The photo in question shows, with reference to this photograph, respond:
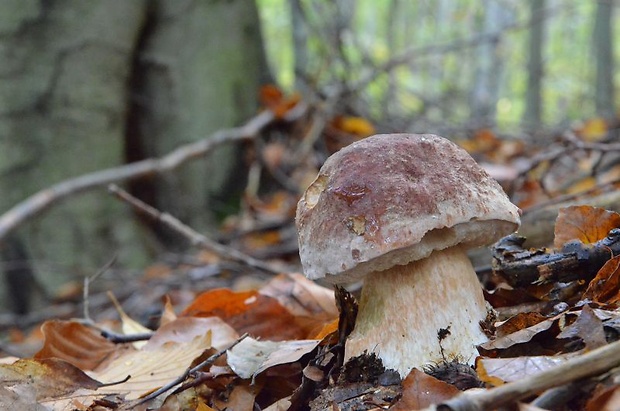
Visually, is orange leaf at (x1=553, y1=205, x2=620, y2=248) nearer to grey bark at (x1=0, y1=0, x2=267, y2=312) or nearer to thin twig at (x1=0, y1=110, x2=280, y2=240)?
thin twig at (x1=0, y1=110, x2=280, y2=240)

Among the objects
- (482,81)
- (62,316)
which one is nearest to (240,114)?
(62,316)

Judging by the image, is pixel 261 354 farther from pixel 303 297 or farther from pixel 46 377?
pixel 46 377

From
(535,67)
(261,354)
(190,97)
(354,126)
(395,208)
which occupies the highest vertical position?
(395,208)

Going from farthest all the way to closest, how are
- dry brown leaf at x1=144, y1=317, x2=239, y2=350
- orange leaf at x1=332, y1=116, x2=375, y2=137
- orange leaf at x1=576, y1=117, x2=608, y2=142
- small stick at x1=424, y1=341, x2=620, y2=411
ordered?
orange leaf at x1=576, y1=117, x2=608, y2=142 → orange leaf at x1=332, y1=116, x2=375, y2=137 → dry brown leaf at x1=144, y1=317, x2=239, y2=350 → small stick at x1=424, y1=341, x2=620, y2=411

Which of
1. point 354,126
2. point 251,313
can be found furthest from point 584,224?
point 354,126

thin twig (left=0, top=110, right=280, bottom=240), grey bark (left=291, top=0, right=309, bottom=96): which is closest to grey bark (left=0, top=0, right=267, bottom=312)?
grey bark (left=291, top=0, right=309, bottom=96)

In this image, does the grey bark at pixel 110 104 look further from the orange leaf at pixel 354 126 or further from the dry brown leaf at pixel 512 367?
the dry brown leaf at pixel 512 367

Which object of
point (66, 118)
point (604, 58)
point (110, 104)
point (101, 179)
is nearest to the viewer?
point (101, 179)
